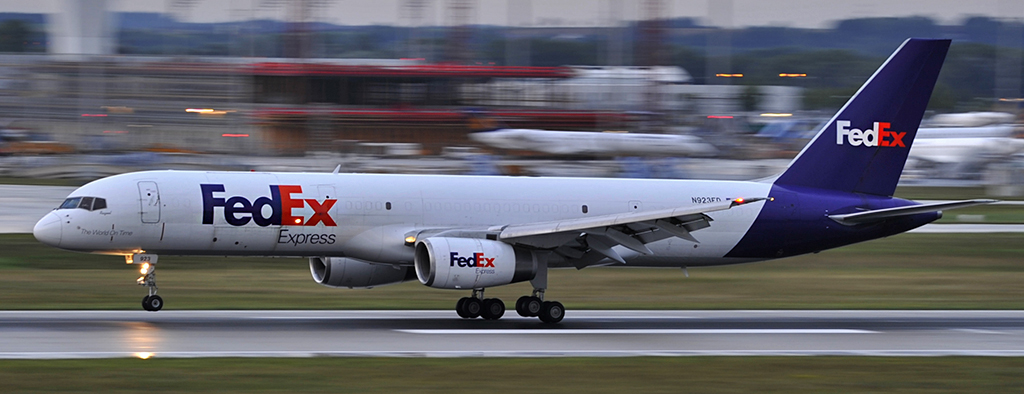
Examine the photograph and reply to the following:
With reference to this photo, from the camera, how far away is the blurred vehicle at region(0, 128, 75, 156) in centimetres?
7381

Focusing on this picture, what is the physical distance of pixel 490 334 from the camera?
71.6 ft

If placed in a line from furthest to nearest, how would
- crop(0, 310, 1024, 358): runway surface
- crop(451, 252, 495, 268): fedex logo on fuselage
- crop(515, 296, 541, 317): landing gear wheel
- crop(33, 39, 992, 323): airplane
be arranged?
crop(515, 296, 541, 317): landing gear wheel → crop(33, 39, 992, 323): airplane → crop(451, 252, 495, 268): fedex logo on fuselage → crop(0, 310, 1024, 358): runway surface

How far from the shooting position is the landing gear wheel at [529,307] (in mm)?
24422

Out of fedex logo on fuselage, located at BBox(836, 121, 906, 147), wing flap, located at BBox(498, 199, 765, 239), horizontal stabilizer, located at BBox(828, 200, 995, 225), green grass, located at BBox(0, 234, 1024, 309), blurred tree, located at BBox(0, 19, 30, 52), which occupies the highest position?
blurred tree, located at BBox(0, 19, 30, 52)

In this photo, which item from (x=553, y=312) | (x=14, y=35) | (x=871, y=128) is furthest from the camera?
(x=14, y=35)

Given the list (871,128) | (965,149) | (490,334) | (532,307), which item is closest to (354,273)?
(532,307)

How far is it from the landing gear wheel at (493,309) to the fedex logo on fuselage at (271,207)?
3.84m

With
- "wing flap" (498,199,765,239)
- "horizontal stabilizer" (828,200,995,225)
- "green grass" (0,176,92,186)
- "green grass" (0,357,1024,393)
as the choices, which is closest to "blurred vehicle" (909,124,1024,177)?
"green grass" (0,176,92,186)

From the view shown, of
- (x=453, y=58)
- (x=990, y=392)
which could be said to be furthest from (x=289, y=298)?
(x=453, y=58)

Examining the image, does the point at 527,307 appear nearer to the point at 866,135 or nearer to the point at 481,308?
the point at 481,308

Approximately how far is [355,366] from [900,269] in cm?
2826

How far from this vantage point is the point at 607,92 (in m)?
84.4

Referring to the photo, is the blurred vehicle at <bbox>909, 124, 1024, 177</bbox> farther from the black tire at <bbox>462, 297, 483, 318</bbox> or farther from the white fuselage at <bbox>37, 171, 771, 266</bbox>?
the black tire at <bbox>462, 297, 483, 318</bbox>

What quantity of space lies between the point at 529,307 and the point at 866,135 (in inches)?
402
